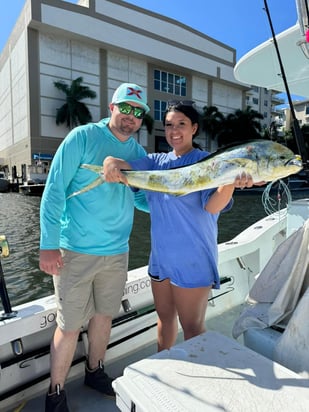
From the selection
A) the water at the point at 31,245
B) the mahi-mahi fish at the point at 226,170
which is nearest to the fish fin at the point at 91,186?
the mahi-mahi fish at the point at 226,170

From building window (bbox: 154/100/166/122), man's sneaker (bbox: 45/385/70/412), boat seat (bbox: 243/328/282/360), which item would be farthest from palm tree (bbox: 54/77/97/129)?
boat seat (bbox: 243/328/282/360)

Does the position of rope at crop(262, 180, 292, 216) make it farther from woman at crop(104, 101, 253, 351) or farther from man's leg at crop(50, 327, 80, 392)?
man's leg at crop(50, 327, 80, 392)

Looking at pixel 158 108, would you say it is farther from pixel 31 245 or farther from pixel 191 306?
pixel 191 306

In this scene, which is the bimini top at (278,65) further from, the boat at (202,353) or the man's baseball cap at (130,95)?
the man's baseball cap at (130,95)

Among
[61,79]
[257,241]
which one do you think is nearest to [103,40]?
[61,79]

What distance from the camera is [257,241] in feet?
13.1

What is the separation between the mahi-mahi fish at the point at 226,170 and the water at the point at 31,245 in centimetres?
501

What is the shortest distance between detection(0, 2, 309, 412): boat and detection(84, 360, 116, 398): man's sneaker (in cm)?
6

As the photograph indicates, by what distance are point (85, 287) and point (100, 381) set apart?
78 cm

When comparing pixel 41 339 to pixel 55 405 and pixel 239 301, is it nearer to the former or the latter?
pixel 55 405

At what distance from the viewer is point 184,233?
6.50ft

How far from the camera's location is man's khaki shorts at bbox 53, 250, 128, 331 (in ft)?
6.70

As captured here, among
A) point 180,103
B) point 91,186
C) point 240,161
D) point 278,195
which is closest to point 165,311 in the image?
point 91,186

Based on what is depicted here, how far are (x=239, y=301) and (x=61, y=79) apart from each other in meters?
37.9
